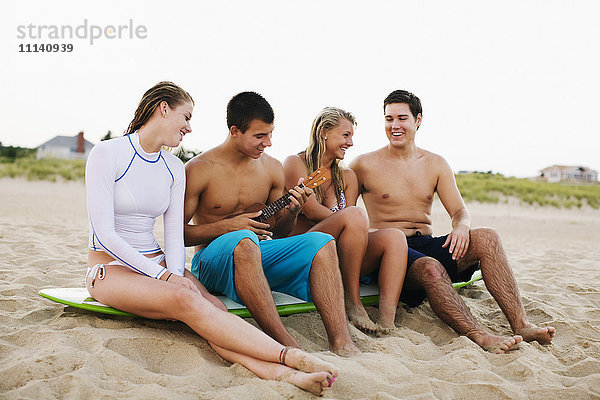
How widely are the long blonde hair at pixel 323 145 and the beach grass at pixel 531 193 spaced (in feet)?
55.7

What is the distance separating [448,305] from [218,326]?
1528 millimetres

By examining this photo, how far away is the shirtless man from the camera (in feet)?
9.22

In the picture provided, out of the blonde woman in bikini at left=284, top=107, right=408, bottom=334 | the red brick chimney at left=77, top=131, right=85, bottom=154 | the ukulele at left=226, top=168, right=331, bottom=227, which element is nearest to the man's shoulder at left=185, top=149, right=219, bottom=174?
the ukulele at left=226, top=168, right=331, bottom=227

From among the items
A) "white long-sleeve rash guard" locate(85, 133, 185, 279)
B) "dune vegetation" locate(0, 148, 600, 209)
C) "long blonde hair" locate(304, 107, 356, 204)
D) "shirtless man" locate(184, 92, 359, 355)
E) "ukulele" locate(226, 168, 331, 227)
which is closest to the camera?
"white long-sleeve rash guard" locate(85, 133, 185, 279)

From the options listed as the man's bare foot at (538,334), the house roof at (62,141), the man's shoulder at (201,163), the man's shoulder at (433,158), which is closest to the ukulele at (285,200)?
the man's shoulder at (201,163)

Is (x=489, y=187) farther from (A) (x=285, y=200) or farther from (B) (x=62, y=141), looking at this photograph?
(B) (x=62, y=141)

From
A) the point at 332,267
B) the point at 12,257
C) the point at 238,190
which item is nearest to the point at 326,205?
the point at 238,190

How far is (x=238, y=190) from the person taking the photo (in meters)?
3.50

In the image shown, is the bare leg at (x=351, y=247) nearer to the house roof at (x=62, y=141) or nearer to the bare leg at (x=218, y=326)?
the bare leg at (x=218, y=326)

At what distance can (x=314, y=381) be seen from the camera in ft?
7.13

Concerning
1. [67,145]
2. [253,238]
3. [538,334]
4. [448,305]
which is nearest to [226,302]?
[253,238]

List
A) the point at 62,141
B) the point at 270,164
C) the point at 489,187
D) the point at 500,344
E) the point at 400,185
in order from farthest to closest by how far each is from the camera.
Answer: the point at 62,141, the point at 489,187, the point at 400,185, the point at 270,164, the point at 500,344

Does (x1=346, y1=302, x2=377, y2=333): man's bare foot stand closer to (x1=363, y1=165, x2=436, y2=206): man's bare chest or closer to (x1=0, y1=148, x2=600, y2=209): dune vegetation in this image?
(x1=363, y1=165, x2=436, y2=206): man's bare chest

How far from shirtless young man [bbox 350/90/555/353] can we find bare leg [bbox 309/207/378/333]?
40cm
